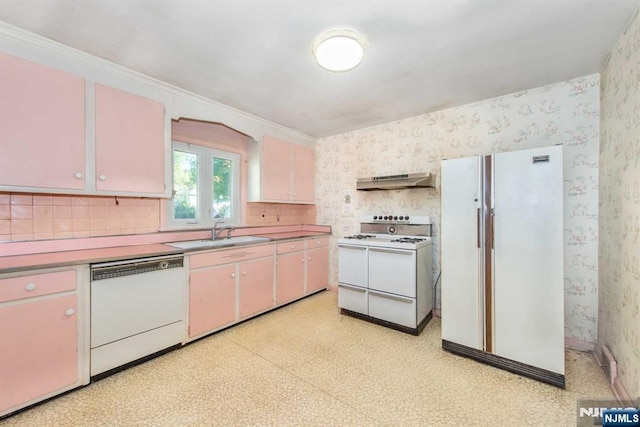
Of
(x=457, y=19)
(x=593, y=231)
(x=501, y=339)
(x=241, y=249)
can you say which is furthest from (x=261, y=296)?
(x=593, y=231)

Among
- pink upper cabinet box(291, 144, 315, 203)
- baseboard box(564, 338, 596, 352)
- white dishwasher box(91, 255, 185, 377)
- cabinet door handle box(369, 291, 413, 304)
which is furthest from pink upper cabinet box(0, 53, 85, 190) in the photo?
baseboard box(564, 338, 596, 352)

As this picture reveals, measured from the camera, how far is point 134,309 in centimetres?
211

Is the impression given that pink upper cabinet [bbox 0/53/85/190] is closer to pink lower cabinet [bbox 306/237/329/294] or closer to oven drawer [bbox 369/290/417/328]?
pink lower cabinet [bbox 306/237/329/294]

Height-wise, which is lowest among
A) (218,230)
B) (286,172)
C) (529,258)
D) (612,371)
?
A: (612,371)

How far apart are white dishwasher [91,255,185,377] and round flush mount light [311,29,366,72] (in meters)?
2.00

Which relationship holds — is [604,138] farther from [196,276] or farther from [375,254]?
[196,276]

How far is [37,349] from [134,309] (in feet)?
1.75

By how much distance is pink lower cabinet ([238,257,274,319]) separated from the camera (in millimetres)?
2920

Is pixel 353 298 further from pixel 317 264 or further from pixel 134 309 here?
pixel 134 309

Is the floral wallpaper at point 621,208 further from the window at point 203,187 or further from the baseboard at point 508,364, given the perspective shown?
the window at point 203,187

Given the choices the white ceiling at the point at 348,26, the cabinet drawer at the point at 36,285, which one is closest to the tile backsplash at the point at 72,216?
the cabinet drawer at the point at 36,285

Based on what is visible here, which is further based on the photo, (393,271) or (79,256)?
(393,271)

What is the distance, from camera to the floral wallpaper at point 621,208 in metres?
1.64

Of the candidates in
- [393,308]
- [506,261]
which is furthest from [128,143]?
[506,261]
